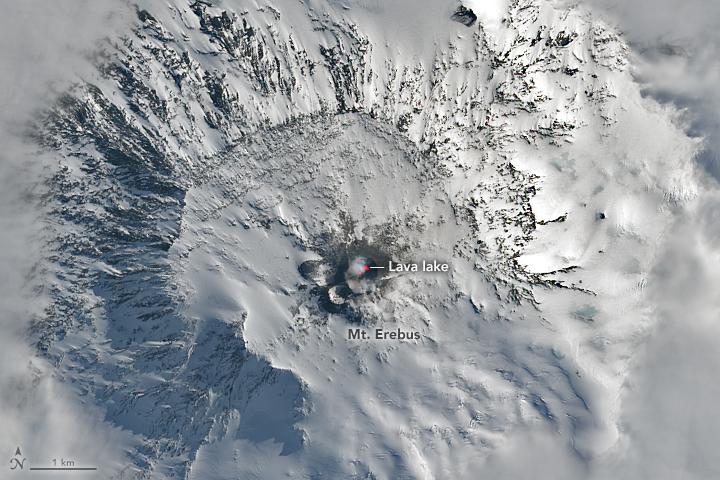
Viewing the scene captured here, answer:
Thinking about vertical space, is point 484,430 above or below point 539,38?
below

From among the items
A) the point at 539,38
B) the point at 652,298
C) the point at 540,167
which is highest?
the point at 539,38

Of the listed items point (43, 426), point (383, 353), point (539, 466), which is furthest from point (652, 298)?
point (43, 426)

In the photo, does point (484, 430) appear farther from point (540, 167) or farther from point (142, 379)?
point (142, 379)

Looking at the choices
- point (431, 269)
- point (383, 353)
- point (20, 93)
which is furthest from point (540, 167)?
point (20, 93)

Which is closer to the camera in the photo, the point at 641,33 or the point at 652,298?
the point at 652,298

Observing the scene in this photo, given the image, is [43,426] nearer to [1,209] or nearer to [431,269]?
[1,209]

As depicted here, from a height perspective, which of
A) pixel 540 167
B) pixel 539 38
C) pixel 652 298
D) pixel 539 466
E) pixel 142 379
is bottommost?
pixel 539 466
